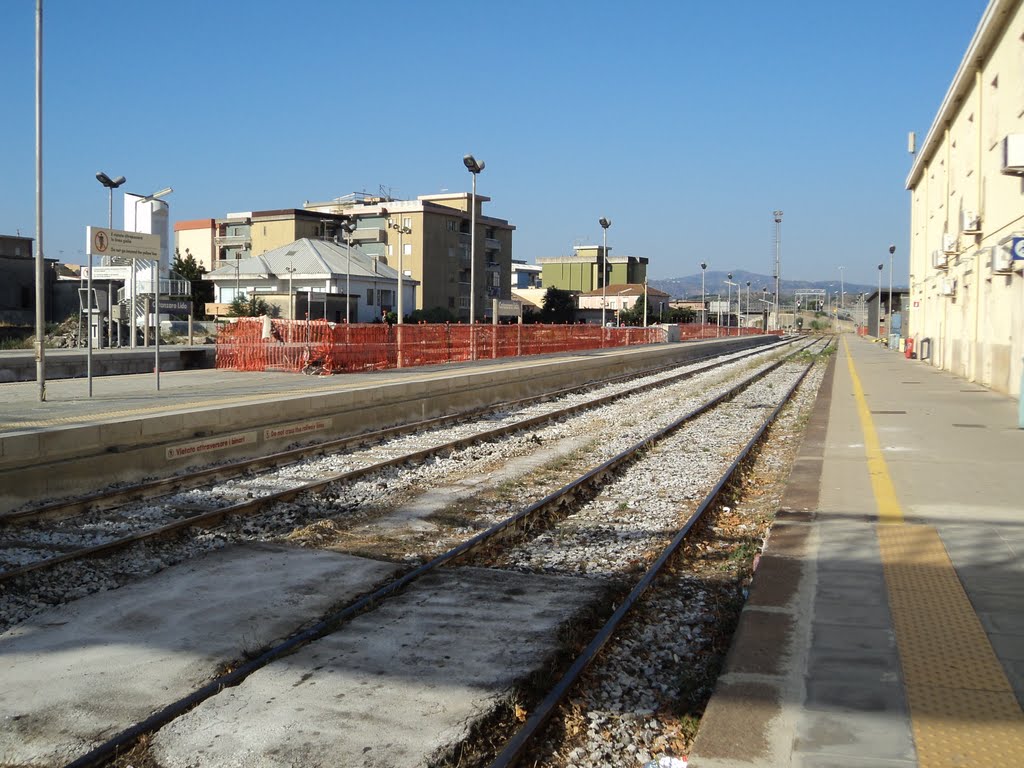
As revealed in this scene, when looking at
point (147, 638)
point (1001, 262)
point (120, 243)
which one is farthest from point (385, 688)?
point (1001, 262)

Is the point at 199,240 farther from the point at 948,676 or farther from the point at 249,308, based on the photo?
the point at 948,676

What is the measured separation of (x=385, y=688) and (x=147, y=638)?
1.66 m

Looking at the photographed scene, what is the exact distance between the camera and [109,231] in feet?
52.5

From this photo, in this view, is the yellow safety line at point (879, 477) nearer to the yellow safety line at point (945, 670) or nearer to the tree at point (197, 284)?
the yellow safety line at point (945, 670)

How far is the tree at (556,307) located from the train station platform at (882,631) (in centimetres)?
9557

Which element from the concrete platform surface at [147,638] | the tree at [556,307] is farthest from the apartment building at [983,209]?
the tree at [556,307]

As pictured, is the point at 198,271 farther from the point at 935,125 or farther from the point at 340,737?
the point at 340,737

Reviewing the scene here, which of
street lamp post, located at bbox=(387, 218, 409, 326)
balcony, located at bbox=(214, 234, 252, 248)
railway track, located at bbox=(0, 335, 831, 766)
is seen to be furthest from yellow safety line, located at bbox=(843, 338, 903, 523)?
balcony, located at bbox=(214, 234, 252, 248)

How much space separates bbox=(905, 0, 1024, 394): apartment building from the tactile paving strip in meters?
11.9

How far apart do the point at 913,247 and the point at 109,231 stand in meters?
45.2

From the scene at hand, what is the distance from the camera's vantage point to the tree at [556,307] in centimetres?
10674

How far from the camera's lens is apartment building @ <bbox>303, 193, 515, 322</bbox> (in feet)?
309

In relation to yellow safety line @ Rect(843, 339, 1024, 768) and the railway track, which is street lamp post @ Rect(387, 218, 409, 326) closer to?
the railway track

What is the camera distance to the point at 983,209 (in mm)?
26016
